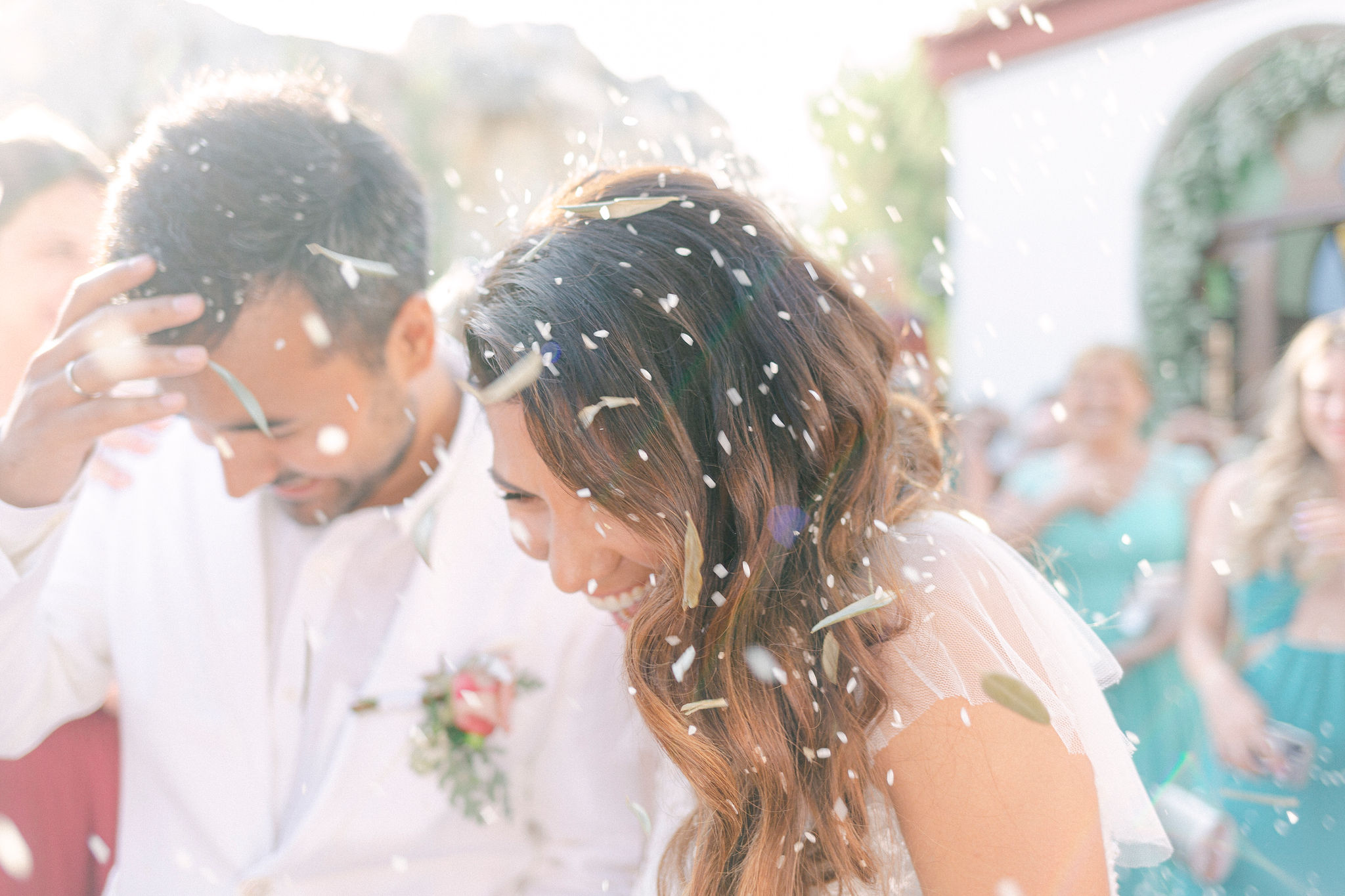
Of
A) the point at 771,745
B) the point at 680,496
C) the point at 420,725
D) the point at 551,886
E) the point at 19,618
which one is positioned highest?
the point at 680,496

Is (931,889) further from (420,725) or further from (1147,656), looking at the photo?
(1147,656)

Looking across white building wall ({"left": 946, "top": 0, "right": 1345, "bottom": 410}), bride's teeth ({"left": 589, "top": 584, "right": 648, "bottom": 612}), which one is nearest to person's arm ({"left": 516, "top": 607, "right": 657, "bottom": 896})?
bride's teeth ({"left": 589, "top": 584, "right": 648, "bottom": 612})

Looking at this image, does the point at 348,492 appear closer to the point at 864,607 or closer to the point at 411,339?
the point at 411,339

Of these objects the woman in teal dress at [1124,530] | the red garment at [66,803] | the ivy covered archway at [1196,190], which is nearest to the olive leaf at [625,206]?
the red garment at [66,803]

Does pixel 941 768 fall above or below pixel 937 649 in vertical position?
below

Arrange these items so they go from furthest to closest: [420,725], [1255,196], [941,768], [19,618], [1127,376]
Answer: [1255,196]
[1127,376]
[420,725]
[19,618]
[941,768]

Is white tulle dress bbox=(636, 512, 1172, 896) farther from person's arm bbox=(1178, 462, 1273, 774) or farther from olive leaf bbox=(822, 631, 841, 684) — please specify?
person's arm bbox=(1178, 462, 1273, 774)

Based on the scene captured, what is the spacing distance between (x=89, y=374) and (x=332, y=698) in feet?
2.66

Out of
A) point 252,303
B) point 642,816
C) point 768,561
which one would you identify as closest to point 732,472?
point 768,561

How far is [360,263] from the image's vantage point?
6.14ft

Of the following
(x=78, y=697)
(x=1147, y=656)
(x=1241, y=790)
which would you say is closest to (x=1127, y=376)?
(x=1147, y=656)

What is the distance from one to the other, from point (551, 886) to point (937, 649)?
1.11m

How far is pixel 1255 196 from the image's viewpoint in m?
5.55

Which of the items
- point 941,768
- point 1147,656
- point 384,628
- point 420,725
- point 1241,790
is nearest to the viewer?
point 941,768
